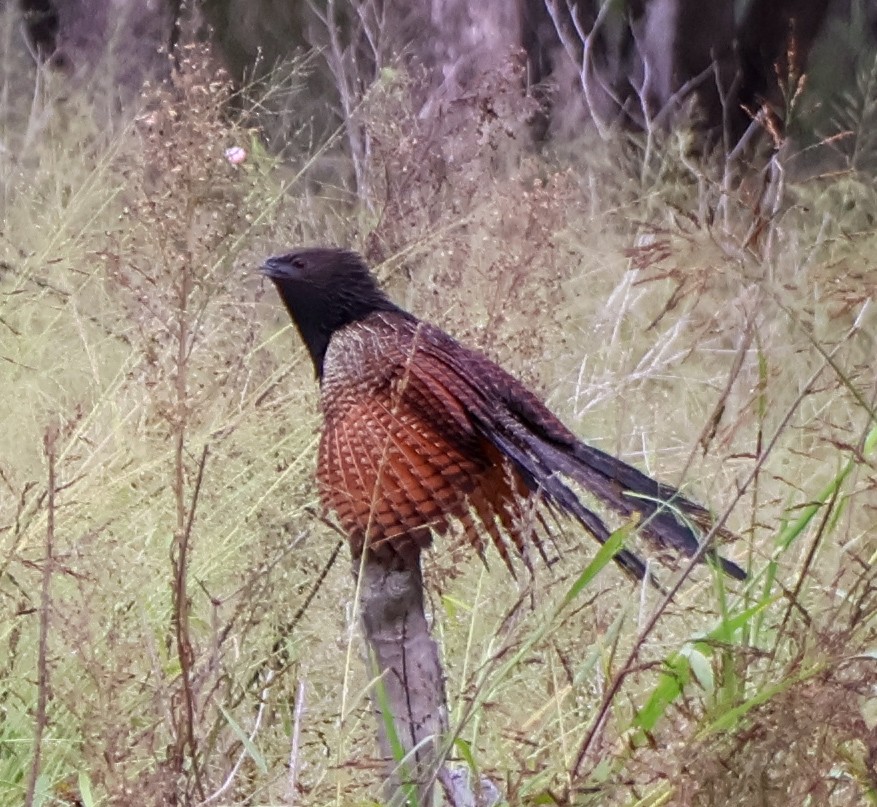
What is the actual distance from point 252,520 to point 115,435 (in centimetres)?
29

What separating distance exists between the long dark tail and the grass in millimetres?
61

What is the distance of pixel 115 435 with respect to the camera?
243 cm

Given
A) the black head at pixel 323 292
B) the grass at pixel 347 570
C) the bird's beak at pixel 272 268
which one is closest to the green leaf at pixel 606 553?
the grass at pixel 347 570

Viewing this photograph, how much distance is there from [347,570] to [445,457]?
527mm

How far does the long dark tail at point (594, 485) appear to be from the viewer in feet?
5.40

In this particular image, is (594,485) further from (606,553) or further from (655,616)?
(655,616)

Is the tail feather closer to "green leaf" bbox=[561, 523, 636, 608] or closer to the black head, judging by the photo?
"green leaf" bbox=[561, 523, 636, 608]

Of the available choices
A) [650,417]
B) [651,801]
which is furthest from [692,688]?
[650,417]

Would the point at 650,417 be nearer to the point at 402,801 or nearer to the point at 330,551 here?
the point at 330,551

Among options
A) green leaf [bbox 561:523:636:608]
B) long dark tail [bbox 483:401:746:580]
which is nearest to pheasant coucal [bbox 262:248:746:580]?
long dark tail [bbox 483:401:746:580]

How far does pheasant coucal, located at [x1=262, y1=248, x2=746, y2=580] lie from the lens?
1.72 meters

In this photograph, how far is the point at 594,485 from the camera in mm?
1727

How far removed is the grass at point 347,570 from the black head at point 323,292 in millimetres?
82

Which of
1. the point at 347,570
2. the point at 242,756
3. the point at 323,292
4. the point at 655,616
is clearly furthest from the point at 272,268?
the point at 655,616
